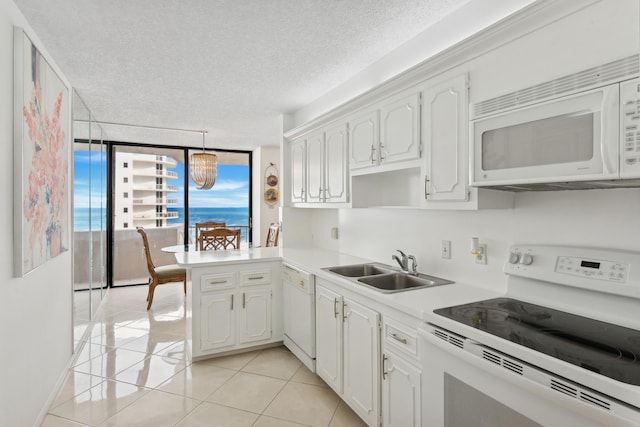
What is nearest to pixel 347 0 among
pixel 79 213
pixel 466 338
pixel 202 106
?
pixel 466 338

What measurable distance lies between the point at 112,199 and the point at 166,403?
4281mm

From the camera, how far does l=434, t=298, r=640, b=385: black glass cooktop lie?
1.02m

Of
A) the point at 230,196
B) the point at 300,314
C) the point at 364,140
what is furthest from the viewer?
the point at 230,196

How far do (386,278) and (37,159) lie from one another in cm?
231

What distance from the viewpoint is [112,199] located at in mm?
5656

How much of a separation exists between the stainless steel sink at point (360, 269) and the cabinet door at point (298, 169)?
111 centimetres

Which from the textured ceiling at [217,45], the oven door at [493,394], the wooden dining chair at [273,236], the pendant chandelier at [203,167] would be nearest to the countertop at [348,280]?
the oven door at [493,394]

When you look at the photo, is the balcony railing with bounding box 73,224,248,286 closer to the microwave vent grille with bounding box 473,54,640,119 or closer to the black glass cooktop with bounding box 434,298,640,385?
the black glass cooktop with bounding box 434,298,640,385

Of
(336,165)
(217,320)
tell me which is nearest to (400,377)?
(336,165)

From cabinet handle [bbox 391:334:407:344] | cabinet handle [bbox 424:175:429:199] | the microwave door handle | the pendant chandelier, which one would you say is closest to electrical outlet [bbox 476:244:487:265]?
cabinet handle [bbox 424:175:429:199]

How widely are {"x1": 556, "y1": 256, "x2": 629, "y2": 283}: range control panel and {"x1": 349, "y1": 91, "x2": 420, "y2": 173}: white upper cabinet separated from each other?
0.91 meters

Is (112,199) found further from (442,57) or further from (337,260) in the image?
(442,57)

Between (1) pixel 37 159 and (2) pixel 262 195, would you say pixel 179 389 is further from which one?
(2) pixel 262 195

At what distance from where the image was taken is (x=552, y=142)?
127cm
